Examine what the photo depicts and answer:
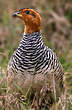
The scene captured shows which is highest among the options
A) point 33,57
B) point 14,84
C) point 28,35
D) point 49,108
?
point 28,35

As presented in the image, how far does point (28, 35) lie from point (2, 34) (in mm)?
3276

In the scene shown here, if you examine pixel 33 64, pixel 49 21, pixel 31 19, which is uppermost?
pixel 49 21

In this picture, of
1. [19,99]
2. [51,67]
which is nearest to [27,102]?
[19,99]

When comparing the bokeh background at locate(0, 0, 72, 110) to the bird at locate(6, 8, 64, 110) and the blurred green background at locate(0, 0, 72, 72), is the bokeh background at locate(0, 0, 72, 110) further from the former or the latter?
the bird at locate(6, 8, 64, 110)

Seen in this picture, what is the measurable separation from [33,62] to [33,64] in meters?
0.02

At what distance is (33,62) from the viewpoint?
12.0 ft

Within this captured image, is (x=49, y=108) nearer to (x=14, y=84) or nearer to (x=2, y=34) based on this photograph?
(x=14, y=84)

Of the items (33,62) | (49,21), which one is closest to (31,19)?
(33,62)

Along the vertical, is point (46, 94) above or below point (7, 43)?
below

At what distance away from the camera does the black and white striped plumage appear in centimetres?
364

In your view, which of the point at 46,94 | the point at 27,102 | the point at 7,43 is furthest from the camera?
the point at 7,43

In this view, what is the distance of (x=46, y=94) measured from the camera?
3.57m

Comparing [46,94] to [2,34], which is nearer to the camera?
[46,94]

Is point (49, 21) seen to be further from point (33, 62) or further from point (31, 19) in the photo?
point (33, 62)
